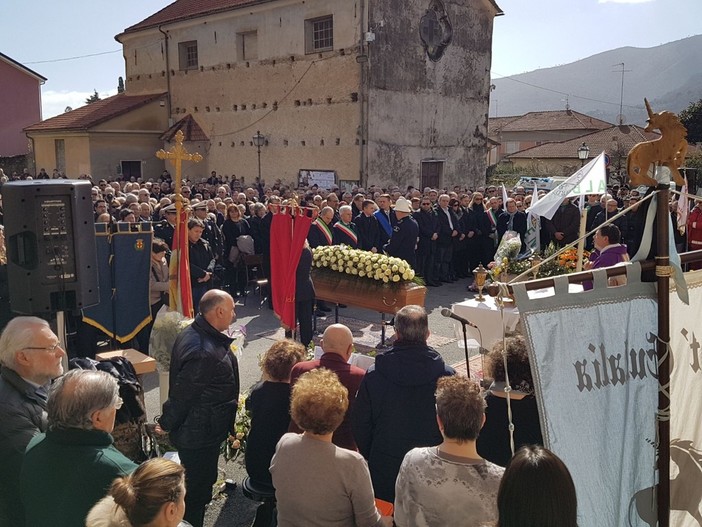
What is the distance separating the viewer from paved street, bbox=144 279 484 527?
5086 mm

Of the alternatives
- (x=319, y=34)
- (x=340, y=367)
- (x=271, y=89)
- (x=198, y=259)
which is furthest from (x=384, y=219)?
(x=271, y=89)

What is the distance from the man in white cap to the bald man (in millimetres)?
7554

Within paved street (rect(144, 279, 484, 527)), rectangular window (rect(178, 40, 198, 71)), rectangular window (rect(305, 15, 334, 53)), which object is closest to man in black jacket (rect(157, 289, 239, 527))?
paved street (rect(144, 279, 484, 527))

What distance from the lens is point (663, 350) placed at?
2779 millimetres

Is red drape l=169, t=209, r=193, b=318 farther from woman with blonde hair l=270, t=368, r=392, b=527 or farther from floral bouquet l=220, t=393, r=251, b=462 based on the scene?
woman with blonde hair l=270, t=368, r=392, b=527

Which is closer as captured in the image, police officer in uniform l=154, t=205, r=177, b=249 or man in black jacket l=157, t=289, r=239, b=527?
man in black jacket l=157, t=289, r=239, b=527

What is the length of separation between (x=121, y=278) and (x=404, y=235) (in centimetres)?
549

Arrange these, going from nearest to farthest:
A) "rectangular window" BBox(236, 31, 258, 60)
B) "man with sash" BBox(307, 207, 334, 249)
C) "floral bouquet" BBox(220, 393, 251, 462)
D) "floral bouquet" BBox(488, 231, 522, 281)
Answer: "floral bouquet" BBox(220, 393, 251, 462), "floral bouquet" BBox(488, 231, 522, 281), "man with sash" BBox(307, 207, 334, 249), "rectangular window" BBox(236, 31, 258, 60)

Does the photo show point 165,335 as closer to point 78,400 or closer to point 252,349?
point 78,400

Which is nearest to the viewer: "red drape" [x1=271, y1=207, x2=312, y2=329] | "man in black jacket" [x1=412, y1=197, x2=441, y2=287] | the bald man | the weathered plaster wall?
the bald man

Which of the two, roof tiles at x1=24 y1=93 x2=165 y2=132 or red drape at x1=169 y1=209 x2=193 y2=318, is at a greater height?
roof tiles at x1=24 y1=93 x2=165 y2=132

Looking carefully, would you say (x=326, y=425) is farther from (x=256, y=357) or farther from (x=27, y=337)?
(x=256, y=357)

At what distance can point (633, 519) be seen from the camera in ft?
9.39

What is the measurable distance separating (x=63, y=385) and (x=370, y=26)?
891 inches
